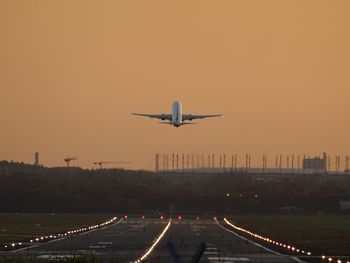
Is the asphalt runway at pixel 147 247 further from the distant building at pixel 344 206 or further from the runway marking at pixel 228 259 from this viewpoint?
the distant building at pixel 344 206

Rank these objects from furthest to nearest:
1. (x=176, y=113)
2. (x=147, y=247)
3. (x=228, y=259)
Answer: (x=176, y=113)
(x=147, y=247)
(x=228, y=259)

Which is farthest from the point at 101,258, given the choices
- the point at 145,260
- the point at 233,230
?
the point at 233,230

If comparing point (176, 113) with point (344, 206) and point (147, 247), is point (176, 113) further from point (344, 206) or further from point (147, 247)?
point (344, 206)

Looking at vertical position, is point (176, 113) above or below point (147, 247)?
above

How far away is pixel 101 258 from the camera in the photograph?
6238cm

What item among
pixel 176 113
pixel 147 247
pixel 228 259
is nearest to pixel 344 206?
pixel 176 113

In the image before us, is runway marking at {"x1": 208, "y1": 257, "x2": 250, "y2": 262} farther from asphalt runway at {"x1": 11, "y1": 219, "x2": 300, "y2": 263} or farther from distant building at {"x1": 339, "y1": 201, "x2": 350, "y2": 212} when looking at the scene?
distant building at {"x1": 339, "y1": 201, "x2": 350, "y2": 212}

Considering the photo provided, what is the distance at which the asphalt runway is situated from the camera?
6475 centimetres

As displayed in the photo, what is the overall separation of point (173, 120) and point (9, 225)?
19898 mm

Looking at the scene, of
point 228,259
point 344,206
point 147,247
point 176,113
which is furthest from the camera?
point 344,206

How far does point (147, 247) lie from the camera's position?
254ft

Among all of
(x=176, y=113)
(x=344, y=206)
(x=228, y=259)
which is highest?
(x=176, y=113)

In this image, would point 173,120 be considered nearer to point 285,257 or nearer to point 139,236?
point 139,236

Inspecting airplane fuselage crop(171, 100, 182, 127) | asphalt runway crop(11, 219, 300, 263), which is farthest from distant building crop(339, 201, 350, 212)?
asphalt runway crop(11, 219, 300, 263)
